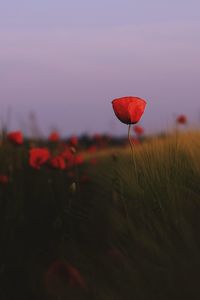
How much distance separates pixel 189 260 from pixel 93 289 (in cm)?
20

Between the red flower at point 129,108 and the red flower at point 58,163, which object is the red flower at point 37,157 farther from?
the red flower at point 129,108

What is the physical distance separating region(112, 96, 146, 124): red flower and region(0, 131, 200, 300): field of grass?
0.17 metres

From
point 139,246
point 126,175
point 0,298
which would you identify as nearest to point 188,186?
point 126,175

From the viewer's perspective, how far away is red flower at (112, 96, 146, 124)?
188cm

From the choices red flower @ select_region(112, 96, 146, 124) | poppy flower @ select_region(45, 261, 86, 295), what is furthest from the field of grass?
red flower @ select_region(112, 96, 146, 124)

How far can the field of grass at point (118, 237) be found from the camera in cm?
116

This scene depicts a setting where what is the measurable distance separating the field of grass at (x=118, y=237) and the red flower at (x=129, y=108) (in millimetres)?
169

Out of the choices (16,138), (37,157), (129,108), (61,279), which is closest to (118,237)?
(129,108)

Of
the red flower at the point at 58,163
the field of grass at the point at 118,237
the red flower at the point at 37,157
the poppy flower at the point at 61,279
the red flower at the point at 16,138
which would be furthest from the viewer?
the red flower at the point at 16,138

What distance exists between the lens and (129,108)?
188cm

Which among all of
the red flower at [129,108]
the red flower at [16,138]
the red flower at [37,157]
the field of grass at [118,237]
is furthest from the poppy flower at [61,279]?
the red flower at [16,138]

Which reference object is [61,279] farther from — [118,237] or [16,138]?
[16,138]

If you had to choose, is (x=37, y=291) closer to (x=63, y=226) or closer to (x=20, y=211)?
(x=63, y=226)

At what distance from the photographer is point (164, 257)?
130cm
